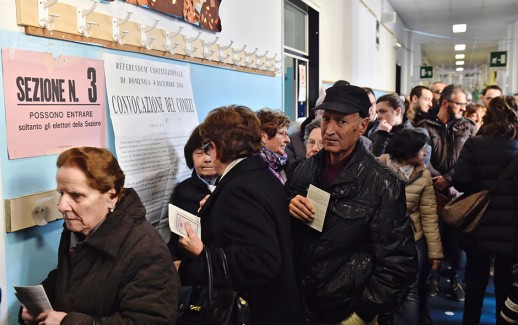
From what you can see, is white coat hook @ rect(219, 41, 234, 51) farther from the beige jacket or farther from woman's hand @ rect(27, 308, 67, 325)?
woman's hand @ rect(27, 308, 67, 325)

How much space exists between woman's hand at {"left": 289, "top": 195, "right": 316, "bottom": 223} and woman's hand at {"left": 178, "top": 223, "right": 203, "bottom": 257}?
15.7 inches

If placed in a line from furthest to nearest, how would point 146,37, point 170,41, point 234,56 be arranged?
point 234,56
point 170,41
point 146,37

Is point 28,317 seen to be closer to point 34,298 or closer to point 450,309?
point 34,298

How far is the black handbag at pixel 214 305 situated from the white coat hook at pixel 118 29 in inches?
42.7

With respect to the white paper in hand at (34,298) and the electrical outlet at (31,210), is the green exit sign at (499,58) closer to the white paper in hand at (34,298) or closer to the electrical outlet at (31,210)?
the electrical outlet at (31,210)

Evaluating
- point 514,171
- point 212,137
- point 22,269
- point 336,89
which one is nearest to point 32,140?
point 22,269

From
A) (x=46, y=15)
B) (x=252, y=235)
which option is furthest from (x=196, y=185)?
(x=46, y=15)

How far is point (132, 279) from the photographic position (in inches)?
54.3

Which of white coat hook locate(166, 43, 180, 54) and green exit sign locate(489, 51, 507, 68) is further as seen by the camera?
green exit sign locate(489, 51, 507, 68)

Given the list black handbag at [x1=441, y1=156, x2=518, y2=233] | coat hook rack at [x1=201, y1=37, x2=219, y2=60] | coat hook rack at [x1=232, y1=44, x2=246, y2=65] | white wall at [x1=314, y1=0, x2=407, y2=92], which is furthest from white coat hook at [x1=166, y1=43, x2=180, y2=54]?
white wall at [x1=314, y1=0, x2=407, y2=92]

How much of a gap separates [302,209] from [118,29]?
1149mm

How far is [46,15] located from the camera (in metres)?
1.71

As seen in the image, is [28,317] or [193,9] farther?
[193,9]

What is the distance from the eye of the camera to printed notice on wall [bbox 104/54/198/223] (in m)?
2.11
